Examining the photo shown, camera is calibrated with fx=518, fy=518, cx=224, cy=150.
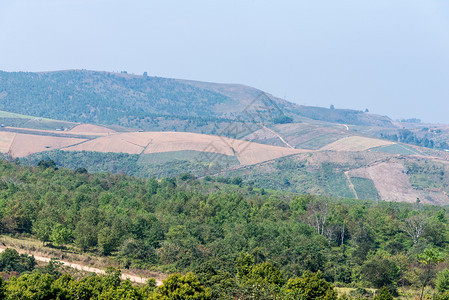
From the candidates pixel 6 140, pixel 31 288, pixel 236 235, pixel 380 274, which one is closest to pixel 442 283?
pixel 380 274

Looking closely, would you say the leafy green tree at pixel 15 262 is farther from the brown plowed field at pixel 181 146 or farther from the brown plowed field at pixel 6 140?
the brown plowed field at pixel 6 140

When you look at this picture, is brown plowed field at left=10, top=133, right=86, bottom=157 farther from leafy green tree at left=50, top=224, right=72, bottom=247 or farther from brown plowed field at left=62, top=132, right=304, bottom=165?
leafy green tree at left=50, top=224, right=72, bottom=247

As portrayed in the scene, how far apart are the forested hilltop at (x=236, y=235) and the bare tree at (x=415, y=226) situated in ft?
0.63

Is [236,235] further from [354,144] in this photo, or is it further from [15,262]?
[354,144]

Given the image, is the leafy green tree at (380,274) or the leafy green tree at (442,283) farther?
the leafy green tree at (380,274)

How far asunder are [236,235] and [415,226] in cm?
2586

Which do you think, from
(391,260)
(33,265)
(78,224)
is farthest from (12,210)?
(391,260)

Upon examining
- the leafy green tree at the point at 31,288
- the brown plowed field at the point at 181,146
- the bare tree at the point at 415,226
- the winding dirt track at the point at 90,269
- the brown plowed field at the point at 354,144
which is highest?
the brown plowed field at the point at 354,144

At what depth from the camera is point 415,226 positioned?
69.2 meters

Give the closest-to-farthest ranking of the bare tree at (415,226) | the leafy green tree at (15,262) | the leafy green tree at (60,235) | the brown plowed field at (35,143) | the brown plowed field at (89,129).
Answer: the leafy green tree at (15,262) → the leafy green tree at (60,235) → the bare tree at (415,226) → the brown plowed field at (35,143) → the brown plowed field at (89,129)

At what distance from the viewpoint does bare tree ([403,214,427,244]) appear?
68231mm

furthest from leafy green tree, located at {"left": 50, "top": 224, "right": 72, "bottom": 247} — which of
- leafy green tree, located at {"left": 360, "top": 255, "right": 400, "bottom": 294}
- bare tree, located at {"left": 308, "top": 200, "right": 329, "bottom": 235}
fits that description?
bare tree, located at {"left": 308, "top": 200, "right": 329, "bottom": 235}

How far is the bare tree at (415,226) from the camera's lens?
6823 centimetres

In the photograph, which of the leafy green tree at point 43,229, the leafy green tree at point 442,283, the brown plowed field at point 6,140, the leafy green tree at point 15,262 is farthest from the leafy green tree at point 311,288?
the brown plowed field at point 6,140
